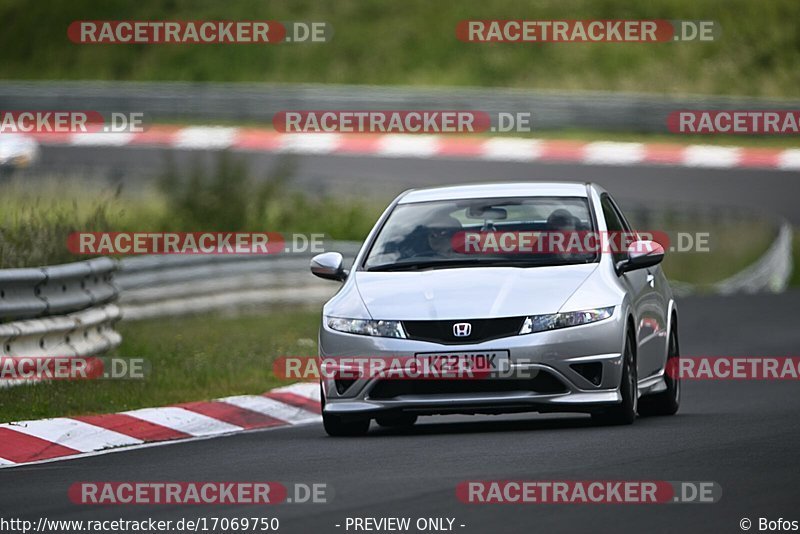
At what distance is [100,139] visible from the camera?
36812mm

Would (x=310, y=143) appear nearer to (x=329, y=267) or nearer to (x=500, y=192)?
(x=500, y=192)

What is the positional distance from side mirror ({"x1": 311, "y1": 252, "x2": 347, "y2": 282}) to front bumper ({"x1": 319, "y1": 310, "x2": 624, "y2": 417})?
81 cm

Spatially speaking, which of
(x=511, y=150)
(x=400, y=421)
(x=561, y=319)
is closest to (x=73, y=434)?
(x=400, y=421)

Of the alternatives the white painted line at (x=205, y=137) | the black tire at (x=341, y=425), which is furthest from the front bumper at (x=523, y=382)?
the white painted line at (x=205, y=137)

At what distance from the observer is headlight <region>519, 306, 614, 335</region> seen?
1079cm

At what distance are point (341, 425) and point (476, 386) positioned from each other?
1.00m

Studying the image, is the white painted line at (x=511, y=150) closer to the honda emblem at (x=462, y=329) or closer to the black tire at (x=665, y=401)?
the black tire at (x=665, y=401)

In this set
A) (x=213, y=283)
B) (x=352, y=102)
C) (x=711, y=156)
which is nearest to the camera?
(x=213, y=283)

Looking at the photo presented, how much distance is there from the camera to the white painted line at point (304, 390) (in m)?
14.1

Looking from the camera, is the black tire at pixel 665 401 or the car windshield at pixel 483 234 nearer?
the car windshield at pixel 483 234

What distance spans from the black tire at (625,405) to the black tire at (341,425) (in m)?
1.41

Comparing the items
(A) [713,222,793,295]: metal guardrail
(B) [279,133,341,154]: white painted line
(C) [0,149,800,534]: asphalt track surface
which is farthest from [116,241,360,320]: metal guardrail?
(B) [279,133,341,154]: white painted line

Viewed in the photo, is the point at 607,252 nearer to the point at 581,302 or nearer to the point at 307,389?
the point at 581,302

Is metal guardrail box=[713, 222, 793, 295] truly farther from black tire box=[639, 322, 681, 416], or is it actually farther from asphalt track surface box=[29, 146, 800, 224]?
black tire box=[639, 322, 681, 416]
